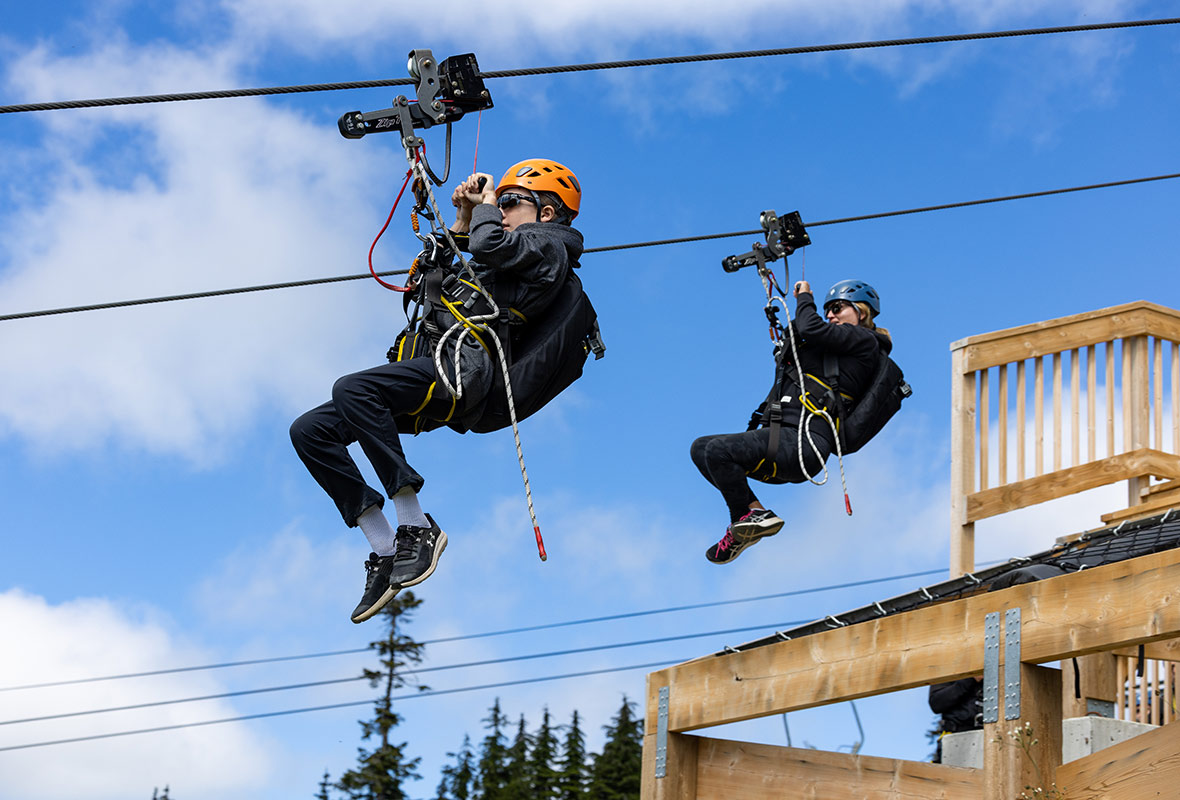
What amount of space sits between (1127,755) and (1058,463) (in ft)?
16.7

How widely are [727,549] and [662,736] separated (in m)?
1.20

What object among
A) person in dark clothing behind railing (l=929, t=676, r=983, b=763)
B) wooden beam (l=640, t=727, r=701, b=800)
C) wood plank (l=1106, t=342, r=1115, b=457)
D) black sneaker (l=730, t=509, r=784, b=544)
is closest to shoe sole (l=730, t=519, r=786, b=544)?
black sneaker (l=730, t=509, r=784, b=544)

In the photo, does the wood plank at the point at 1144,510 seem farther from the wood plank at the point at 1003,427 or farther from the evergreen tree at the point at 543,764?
the evergreen tree at the point at 543,764

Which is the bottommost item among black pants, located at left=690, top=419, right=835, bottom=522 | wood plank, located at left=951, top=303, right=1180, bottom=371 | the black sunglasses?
black pants, located at left=690, top=419, right=835, bottom=522

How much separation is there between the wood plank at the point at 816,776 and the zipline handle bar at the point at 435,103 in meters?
3.28

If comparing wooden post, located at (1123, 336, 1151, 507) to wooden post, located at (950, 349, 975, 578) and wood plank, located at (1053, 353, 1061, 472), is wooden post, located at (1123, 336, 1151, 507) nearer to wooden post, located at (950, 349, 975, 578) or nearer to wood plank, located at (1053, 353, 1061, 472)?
wood plank, located at (1053, 353, 1061, 472)

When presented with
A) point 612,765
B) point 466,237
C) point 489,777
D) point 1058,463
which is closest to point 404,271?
point 466,237

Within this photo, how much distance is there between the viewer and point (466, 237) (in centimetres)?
650

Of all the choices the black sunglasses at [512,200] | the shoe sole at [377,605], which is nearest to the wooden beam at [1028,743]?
the shoe sole at [377,605]

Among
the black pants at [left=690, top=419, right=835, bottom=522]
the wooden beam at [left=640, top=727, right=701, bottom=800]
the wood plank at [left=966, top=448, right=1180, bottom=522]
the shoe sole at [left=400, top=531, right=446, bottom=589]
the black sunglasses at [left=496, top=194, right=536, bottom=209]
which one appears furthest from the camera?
the wood plank at [left=966, top=448, right=1180, bottom=522]

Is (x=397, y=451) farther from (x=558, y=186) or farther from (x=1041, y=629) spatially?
(x=1041, y=629)

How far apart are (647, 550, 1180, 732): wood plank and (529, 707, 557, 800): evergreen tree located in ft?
105

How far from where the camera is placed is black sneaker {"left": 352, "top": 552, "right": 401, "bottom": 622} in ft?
20.2

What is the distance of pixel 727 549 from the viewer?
8.44 m
